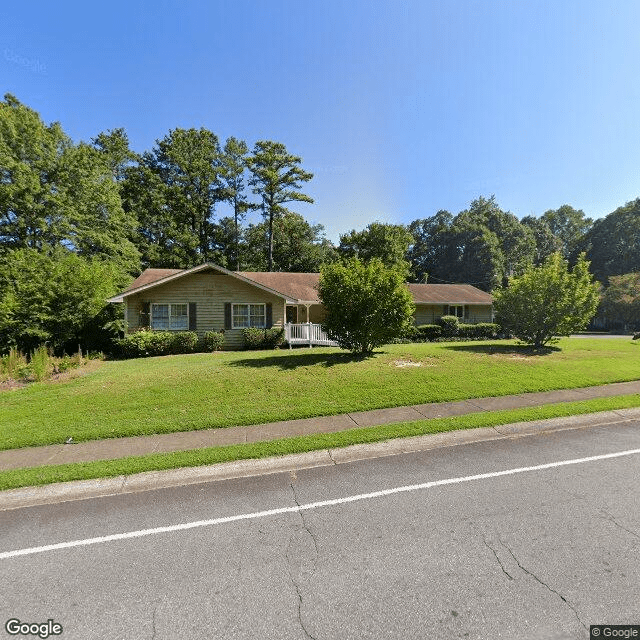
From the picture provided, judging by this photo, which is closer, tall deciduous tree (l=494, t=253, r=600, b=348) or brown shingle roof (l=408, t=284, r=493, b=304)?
tall deciduous tree (l=494, t=253, r=600, b=348)

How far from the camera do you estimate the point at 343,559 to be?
3139mm

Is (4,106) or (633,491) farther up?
(4,106)

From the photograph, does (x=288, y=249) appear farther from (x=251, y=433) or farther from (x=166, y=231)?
(x=251, y=433)

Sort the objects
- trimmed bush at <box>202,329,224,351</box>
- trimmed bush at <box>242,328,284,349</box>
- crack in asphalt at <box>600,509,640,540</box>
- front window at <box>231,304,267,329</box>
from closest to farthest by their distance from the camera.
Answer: crack in asphalt at <box>600,509,640,540</box> → trimmed bush at <box>202,329,224,351</box> → trimmed bush at <box>242,328,284,349</box> → front window at <box>231,304,267,329</box>

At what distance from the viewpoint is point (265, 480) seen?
482 cm

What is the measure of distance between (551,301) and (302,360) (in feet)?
36.8

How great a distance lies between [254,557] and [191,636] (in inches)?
33.6

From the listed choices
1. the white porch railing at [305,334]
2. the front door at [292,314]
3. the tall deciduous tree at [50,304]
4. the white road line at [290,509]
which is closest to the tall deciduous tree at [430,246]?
the front door at [292,314]

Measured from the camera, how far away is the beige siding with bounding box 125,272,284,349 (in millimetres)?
17828

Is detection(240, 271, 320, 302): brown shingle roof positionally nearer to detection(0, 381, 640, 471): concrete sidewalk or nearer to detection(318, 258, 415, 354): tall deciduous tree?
detection(318, 258, 415, 354): tall deciduous tree

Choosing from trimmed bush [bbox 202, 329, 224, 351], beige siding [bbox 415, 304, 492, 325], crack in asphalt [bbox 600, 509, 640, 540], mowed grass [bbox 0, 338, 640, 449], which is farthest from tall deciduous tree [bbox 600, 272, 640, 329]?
crack in asphalt [bbox 600, 509, 640, 540]

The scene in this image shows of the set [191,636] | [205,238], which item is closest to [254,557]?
[191,636]

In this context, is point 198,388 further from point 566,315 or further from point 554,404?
point 566,315

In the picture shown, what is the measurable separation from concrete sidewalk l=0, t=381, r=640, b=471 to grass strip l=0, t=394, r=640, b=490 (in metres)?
0.31
